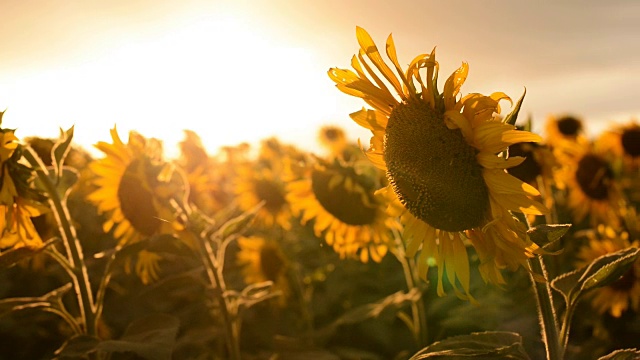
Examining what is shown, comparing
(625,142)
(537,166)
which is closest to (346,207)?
(537,166)

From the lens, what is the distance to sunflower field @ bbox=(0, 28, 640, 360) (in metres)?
1.86

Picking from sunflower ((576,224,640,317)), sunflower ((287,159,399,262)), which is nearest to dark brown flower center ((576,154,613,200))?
sunflower ((576,224,640,317))

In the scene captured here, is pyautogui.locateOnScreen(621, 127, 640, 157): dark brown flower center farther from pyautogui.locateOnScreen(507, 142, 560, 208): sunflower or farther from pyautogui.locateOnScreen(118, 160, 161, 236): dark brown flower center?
pyautogui.locateOnScreen(118, 160, 161, 236): dark brown flower center

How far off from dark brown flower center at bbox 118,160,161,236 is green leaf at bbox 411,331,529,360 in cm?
174

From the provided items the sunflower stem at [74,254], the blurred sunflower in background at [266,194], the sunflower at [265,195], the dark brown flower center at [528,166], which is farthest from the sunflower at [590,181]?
the sunflower stem at [74,254]

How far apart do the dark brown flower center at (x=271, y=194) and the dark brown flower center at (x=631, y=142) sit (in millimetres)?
3376

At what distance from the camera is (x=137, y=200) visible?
315 cm

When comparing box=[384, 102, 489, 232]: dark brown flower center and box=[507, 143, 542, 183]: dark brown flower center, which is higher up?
box=[384, 102, 489, 232]: dark brown flower center

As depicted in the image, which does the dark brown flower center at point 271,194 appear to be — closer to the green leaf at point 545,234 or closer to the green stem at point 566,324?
the green stem at point 566,324

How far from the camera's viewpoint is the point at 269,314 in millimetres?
4367

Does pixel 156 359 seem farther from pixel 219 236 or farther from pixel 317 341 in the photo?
pixel 317 341

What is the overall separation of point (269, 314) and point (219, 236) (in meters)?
1.54

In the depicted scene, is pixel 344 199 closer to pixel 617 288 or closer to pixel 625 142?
pixel 617 288

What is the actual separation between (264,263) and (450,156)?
3171mm
